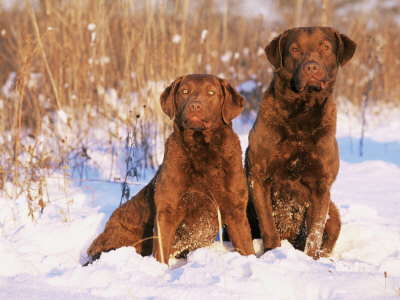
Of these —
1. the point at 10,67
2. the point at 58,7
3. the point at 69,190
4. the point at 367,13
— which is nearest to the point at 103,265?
the point at 69,190

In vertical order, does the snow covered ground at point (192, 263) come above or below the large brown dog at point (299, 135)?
below

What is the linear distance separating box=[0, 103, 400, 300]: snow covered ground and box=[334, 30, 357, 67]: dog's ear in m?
1.37

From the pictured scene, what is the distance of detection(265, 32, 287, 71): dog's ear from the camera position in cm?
368

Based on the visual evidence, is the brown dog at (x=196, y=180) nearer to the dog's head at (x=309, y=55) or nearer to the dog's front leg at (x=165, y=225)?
the dog's front leg at (x=165, y=225)

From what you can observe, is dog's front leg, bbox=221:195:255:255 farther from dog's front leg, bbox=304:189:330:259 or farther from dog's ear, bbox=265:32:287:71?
dog's ear, bbox=265:32:287:71

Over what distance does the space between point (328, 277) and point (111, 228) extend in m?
1.65

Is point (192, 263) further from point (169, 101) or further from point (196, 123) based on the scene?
point (169, 101)

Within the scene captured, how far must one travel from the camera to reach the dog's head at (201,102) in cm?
336

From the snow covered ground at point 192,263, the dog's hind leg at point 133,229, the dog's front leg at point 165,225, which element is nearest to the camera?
the snow covered ground at point 192,263

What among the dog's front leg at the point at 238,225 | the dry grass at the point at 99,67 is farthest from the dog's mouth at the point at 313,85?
the dry grass at the point at 99,67

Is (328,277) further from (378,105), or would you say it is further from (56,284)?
(378,105)

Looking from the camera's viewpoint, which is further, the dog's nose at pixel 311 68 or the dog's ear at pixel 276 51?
the dog's ear at pixel 276 51

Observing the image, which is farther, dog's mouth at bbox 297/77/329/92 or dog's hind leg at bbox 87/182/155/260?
dog's hind leg at bbox 87/182/155/260

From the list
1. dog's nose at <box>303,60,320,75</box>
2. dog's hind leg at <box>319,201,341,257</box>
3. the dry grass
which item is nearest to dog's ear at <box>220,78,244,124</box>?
dog's nose at <box>303,60,320,75</box>
